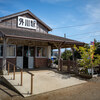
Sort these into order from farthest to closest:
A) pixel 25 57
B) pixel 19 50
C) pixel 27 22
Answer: pixel 27 22 → pixel 25 57 → pixel 19 50

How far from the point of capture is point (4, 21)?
425 inches

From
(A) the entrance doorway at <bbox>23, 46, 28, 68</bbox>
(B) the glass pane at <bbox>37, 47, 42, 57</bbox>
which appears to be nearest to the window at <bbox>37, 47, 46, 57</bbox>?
(B) the glass pane at <bbox>37, 47, 42, 57</bbox>

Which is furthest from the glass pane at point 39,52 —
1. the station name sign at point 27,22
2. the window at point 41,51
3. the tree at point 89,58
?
the tree at point 89,58

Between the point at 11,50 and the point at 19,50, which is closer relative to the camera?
the point at 11,50

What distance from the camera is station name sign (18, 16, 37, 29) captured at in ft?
38.1

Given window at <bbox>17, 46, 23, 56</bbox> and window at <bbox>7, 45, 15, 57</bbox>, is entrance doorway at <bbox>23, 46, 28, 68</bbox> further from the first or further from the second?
window at <bbox>7, 45, 15, 57</bbox>

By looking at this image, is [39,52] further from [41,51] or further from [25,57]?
[25,57]


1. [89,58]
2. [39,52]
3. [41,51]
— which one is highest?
[41,51]

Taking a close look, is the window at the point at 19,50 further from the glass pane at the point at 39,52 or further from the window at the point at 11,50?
the glass pane at the point at 39,52

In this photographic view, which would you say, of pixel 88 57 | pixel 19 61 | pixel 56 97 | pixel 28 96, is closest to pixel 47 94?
pixel 56 97

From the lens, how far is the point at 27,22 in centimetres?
1205

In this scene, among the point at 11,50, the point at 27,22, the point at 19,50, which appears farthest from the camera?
the point at 27,22

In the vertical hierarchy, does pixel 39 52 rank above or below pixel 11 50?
below

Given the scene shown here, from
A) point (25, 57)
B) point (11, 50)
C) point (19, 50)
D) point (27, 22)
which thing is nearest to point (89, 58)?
point (25, 57)
